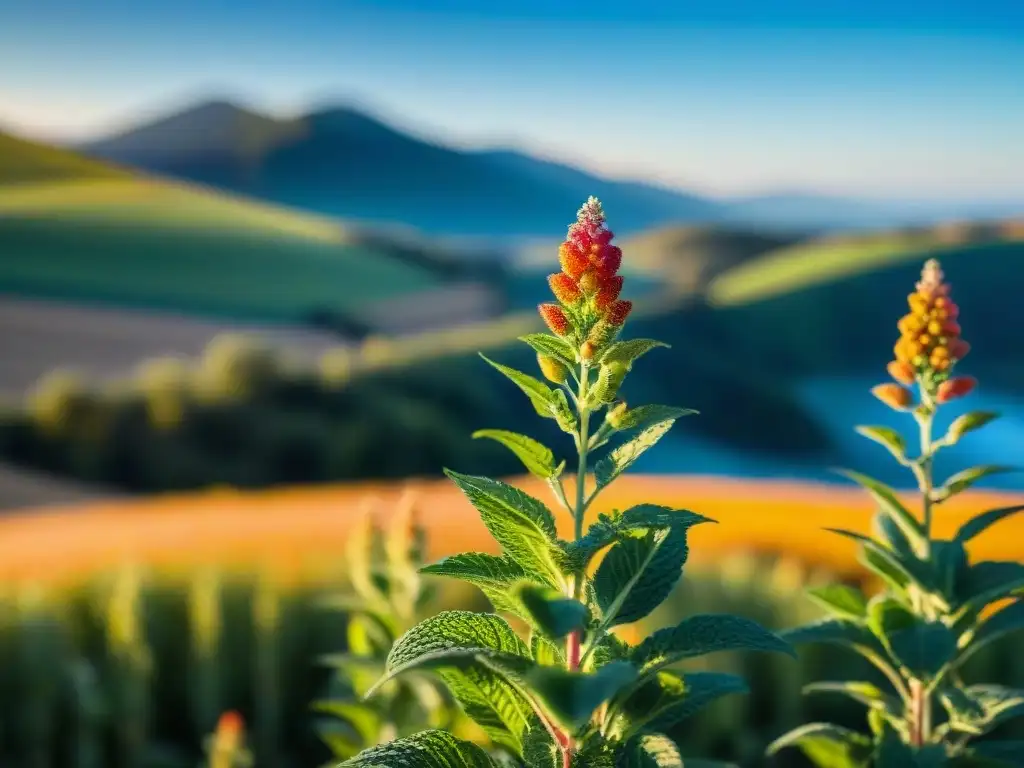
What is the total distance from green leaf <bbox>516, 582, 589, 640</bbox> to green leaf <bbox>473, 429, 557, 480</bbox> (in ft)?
0.35

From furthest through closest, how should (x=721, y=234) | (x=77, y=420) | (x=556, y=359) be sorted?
(x=721, y=234), (x=77, y=420), (x=556, y=359)

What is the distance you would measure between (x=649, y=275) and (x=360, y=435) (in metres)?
12.4

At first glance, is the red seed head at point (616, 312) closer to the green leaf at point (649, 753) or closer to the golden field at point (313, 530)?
the green leaf at point (649, 753)

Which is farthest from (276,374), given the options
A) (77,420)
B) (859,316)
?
(859,316)

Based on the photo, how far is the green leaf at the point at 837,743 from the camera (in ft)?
3.41

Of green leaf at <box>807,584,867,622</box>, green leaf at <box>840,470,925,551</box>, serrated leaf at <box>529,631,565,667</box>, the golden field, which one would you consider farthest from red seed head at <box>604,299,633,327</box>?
the golden field

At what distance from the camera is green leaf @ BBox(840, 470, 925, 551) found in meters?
0.99

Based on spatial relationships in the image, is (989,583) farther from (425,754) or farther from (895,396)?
(425,754)

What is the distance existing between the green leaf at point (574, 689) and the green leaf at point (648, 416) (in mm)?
182

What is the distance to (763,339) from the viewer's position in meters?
21.9

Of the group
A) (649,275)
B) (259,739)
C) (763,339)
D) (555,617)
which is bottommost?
(259,739)

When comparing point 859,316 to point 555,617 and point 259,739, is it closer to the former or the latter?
point 259,739

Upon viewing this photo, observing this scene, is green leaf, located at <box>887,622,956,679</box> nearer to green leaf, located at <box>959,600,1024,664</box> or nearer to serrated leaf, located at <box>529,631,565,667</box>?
green leaf, located at <box>959,600,1024,664</box>

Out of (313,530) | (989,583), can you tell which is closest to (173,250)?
(313,530)
